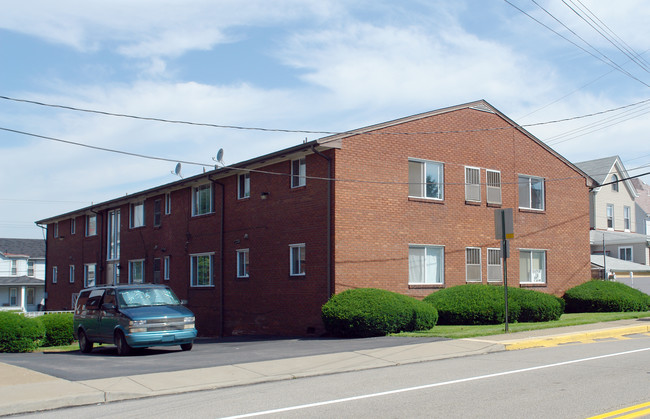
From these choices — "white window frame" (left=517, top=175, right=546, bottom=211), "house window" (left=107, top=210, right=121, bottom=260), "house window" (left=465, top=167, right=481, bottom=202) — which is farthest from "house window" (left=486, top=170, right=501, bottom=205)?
"house window" (left=107, top=210, right=121, bottom=260)

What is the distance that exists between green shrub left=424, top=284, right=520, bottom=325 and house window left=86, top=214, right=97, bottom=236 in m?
23.7

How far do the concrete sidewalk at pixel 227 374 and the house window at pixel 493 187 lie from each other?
28.5 feet

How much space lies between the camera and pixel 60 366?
44.9 ft

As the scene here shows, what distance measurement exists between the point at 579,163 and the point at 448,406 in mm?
47222

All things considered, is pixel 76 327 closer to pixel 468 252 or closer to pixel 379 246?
pixel 379 246

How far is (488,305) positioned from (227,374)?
34.9ft

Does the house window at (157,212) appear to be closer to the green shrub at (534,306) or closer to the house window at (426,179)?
the house window at (426,179)

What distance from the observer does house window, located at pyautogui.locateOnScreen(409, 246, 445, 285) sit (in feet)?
73.9

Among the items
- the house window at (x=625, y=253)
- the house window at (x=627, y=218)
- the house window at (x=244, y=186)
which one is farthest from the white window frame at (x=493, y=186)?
the house window at (x=627, y=218)

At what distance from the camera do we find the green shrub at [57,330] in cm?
2145

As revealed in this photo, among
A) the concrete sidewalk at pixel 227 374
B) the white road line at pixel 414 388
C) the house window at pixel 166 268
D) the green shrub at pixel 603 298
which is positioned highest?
the house window at pixel 166 268

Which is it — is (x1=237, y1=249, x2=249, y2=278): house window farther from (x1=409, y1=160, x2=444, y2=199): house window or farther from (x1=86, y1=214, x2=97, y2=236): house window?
(x1=86, y1=214, x2=97, y2=236): house window

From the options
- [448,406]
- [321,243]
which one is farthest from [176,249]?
[448,406]

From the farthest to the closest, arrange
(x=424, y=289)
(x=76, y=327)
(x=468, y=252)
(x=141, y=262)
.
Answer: (x=141, y=262)
(x=468, y=252)
(x=424, y=289)
(x=76, y=327)
